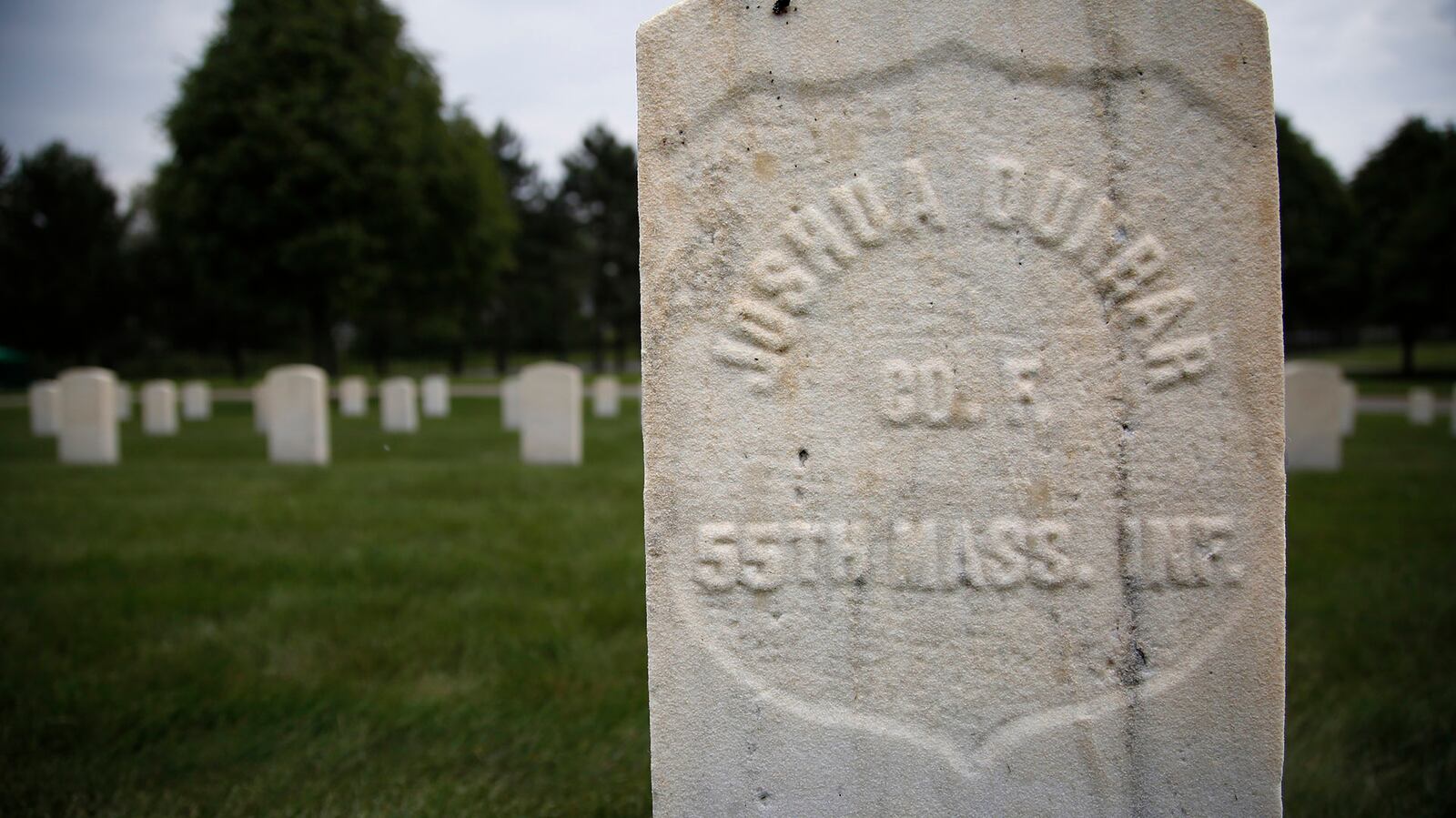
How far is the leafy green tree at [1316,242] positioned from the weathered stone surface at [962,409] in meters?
36.2

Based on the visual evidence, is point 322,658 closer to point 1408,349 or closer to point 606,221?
point 1408,349

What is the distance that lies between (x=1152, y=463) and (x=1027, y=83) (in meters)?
0.76

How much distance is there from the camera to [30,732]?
2701 millimetres

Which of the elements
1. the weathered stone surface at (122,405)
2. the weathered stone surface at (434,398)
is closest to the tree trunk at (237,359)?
the weathered stone surface at (122,405)

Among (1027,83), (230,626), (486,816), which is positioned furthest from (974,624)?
(230,626)

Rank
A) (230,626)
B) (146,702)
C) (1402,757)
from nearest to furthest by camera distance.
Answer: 1. (1402,757)
2. (146,702)
3. (230,626)

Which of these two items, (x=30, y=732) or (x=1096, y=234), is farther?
(x=30, y=732)

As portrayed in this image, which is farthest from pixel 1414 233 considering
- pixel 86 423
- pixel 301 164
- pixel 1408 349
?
pixel 86 423

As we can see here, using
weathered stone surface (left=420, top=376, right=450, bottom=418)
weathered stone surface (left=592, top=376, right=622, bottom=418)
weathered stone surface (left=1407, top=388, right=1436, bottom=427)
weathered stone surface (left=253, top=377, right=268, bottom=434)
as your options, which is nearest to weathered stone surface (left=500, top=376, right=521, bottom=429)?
weathered stone surface (left=592, top=376, right=622, bottom=418)

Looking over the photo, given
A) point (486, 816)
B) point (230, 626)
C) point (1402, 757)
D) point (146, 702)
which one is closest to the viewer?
point (486, 816)

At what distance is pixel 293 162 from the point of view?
19.4m

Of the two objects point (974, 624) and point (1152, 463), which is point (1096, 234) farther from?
point (974, 624)

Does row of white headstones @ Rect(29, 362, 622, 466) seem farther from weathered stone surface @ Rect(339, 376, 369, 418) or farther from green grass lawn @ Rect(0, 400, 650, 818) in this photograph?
weathered stone surface @ Rect(339, 376, 369, 418)

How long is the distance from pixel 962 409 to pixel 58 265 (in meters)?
44.4
